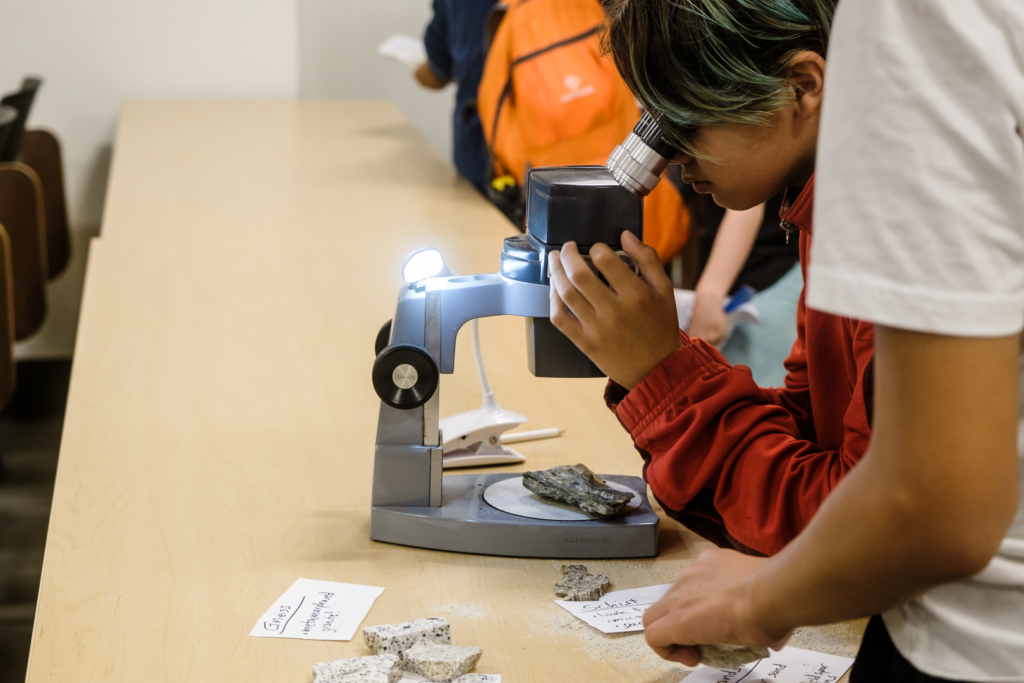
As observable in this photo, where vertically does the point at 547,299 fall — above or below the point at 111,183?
above

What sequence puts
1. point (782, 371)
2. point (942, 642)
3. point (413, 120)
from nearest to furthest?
point (942, 642), point (782, 371), point (413, 120)

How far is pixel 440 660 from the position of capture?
0.80 m

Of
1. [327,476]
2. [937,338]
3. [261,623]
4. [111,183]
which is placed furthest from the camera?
[111,183]

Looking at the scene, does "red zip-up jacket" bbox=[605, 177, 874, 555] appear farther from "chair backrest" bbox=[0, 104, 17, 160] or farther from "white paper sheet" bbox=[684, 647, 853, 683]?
"chair backrest" bbox=[0, 104, 17, 160]

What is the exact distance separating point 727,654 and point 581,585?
0.25 meters

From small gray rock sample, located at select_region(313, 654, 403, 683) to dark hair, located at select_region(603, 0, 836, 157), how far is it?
0.48m

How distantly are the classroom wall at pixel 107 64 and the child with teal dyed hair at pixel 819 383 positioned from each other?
3.31m

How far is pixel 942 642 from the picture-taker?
565 millimetres

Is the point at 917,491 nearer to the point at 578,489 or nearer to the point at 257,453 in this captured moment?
the point at 578,489

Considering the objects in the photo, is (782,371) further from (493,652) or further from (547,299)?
(493,652)

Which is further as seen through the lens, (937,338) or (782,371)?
(782,371)

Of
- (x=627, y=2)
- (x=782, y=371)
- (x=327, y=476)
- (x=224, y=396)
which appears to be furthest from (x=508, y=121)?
(x=627, y=2)

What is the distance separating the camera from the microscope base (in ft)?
3.32

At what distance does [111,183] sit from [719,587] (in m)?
2.43
